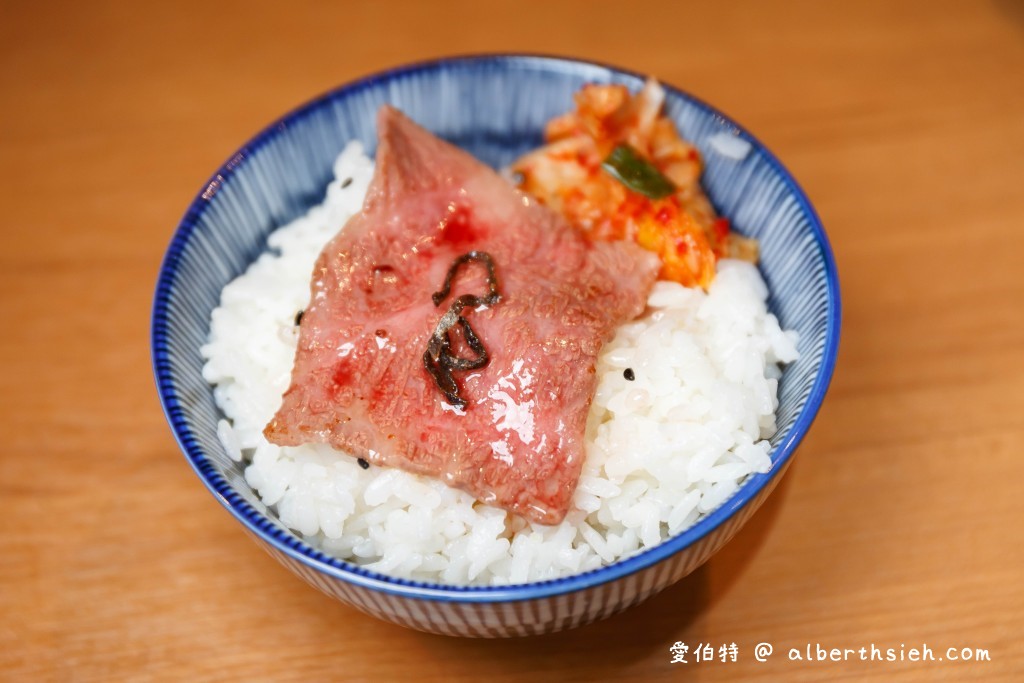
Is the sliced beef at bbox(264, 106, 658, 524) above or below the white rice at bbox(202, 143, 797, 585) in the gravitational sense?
above

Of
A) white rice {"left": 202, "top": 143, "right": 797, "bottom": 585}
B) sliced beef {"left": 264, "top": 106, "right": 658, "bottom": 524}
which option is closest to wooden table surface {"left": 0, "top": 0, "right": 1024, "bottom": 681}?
white rice {"left": 202, "top": 143, "right": 797, "bottom": 585}

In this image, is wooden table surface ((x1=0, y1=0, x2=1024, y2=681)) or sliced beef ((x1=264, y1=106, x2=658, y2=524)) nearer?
sliced beef ((x1=264, y1=106, x2=658, y2=524))

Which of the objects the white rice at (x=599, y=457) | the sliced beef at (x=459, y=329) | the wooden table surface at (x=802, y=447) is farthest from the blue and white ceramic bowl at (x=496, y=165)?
the wooden table surface at (x=802, y=447)

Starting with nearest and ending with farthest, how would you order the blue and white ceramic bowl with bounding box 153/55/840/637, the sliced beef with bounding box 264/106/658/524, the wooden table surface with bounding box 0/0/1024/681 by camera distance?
the blue and white ceramic bowl with bounding box 153/55/840/637, the sliced beef with bounding box 264/106/658/524, the wooden table surface with bounding box 0/0/1024/681

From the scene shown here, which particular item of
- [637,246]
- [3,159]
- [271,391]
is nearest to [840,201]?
[637,246]

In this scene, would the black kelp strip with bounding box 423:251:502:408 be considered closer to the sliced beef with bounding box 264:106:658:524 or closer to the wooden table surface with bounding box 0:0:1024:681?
the sliced beef with bounding box 264:106:658:524

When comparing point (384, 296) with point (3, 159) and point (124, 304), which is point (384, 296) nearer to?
point (124, 304)

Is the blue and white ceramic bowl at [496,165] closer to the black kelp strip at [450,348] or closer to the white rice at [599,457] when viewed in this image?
the white rice at [599,457]

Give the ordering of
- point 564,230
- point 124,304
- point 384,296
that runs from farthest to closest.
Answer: point 124,304
point 564,230
point 384,296
